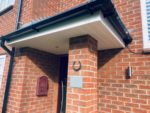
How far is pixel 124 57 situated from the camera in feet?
10.8

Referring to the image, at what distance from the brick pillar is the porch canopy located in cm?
20

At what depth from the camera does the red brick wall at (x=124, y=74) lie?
294cm

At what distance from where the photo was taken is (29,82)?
12.6 ft

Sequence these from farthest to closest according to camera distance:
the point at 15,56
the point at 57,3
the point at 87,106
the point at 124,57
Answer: the point at 57,3, the point at 15,56, the point at 124,57, the point at 87,106

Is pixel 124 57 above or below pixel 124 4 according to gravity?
below

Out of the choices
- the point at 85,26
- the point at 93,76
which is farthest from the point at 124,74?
the point at 85,26

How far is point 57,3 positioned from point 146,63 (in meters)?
4.07

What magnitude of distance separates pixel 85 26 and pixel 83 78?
944 mm

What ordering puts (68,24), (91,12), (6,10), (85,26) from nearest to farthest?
(91,12) → (85,26) → (68,24) → (6,10)

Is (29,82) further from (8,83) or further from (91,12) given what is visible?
(91,12)

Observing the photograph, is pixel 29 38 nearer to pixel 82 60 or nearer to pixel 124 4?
pixel 82 60

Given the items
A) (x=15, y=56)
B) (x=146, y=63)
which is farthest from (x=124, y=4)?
(x=15, y=56)

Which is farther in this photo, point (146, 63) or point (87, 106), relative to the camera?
point (146, 63)

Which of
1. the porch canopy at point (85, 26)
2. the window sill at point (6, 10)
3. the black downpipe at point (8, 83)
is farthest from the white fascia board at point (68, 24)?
the window sill at point (6, 10)
